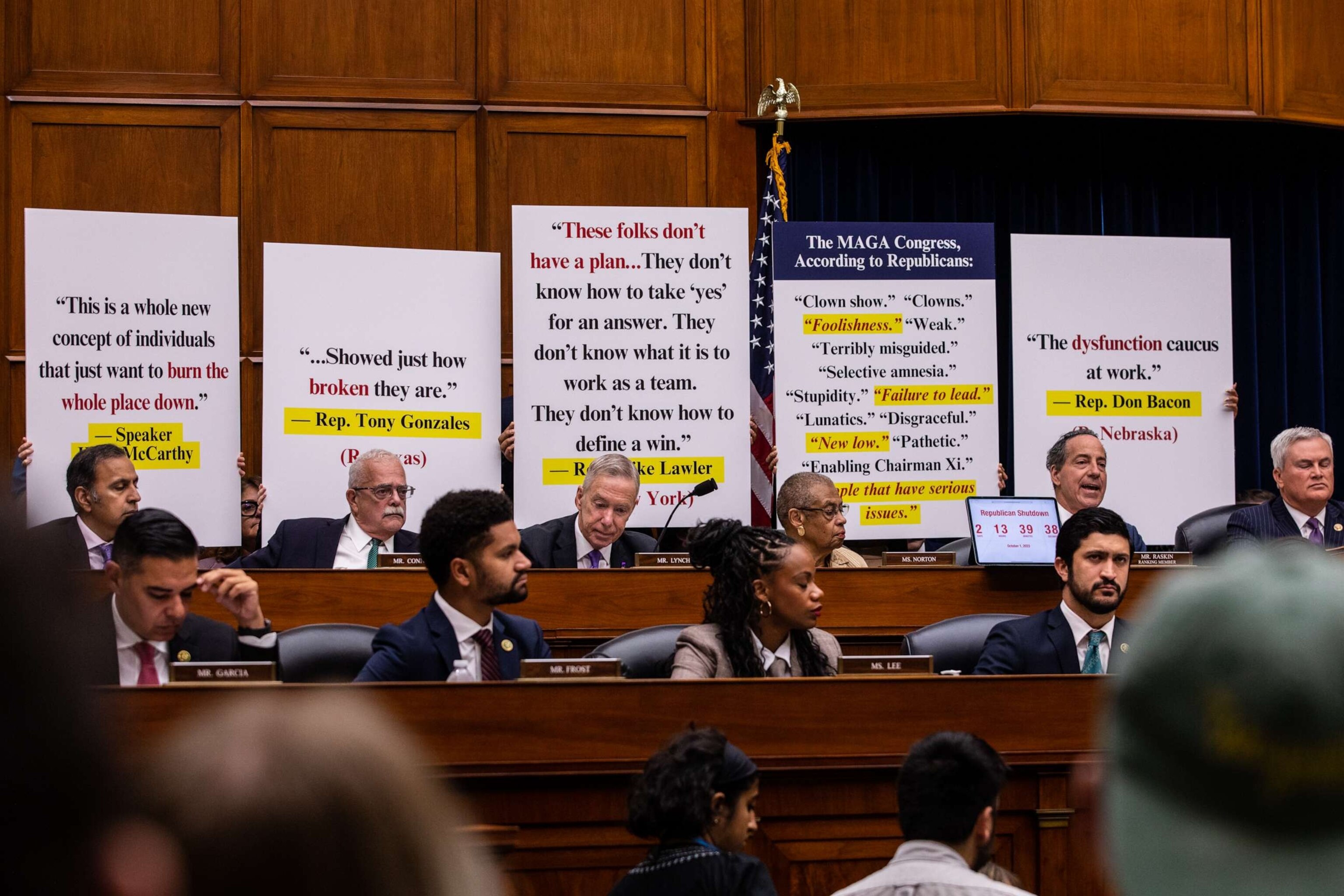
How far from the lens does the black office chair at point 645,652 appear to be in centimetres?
439

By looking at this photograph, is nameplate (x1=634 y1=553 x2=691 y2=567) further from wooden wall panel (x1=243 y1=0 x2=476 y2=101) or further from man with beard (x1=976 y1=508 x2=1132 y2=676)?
wooden wall panel (x1=243 y1=0 x2=476 y2=101)

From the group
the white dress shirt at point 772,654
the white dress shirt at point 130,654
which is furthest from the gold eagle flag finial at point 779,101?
the white dress shirt at point 130,654

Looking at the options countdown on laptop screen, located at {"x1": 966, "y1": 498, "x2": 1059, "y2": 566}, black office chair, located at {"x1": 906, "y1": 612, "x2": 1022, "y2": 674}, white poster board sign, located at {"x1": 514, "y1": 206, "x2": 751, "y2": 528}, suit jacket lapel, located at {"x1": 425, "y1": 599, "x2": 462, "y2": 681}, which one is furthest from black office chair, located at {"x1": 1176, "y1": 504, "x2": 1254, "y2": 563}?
suit jacket lapel, located at {"x1": 425, "y1": 599, "x2": 462, "y2": 681}

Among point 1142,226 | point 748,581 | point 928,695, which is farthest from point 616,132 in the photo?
point 928,695

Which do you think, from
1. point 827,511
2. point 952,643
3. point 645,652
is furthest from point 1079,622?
point 827,511

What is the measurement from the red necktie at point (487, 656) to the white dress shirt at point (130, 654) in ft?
2.44

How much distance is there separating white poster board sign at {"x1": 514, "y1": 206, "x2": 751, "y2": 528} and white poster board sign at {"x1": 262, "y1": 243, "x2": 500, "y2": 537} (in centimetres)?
19

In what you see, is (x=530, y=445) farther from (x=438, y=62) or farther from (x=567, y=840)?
(x=567, y=840)

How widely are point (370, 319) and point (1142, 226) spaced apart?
430cm

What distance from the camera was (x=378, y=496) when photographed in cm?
569

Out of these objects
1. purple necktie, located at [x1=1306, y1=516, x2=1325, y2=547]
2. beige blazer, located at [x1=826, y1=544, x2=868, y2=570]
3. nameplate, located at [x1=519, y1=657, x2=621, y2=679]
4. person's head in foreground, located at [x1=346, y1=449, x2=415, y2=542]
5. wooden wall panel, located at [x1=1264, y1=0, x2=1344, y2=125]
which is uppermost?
wooden wall panel, located at [x1=1264, y1=0, x2=1344, y2=125]

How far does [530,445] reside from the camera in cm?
613

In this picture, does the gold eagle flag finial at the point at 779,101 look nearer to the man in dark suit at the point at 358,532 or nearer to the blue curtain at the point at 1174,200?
the blue curtain at the point at 1174,200

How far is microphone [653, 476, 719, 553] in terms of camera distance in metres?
5.71
